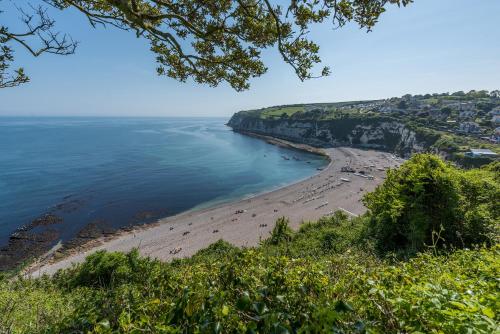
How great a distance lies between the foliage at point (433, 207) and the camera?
14.2 metres

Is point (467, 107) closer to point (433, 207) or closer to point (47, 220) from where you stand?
point (433, 207)

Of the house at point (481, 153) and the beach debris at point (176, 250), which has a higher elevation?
the house at point (481, 153)

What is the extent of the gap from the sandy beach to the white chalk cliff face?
124 ft

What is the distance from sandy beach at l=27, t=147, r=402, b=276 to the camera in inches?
1251

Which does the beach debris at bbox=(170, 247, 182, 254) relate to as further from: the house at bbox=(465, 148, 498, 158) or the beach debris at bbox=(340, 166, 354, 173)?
the house at bbox=(465, 148, 498, 158)

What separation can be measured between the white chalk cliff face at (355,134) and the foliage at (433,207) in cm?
7860

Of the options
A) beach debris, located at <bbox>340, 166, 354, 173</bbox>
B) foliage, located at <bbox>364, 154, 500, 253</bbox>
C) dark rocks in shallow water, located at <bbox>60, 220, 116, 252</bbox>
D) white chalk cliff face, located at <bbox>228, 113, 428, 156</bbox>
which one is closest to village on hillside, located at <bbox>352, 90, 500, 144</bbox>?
white chalk cliff face, located at <bbox>228, 113, 428, 156</bbox>

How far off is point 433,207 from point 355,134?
10412 cm

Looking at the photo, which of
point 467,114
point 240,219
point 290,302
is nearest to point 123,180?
point 240,219

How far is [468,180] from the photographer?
16516 mm

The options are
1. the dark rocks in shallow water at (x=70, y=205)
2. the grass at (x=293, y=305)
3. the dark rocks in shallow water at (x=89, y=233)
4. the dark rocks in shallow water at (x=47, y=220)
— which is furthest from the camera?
Result: the dark rocks in shallow water at (x=70, y=205)

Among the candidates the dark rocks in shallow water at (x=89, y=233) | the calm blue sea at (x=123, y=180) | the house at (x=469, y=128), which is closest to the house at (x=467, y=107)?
the house at (x=469, y=128)

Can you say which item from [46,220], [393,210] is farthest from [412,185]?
[46,220]

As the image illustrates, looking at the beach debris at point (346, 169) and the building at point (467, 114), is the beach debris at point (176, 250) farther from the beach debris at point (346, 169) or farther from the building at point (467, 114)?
the building at point (467, 114)
